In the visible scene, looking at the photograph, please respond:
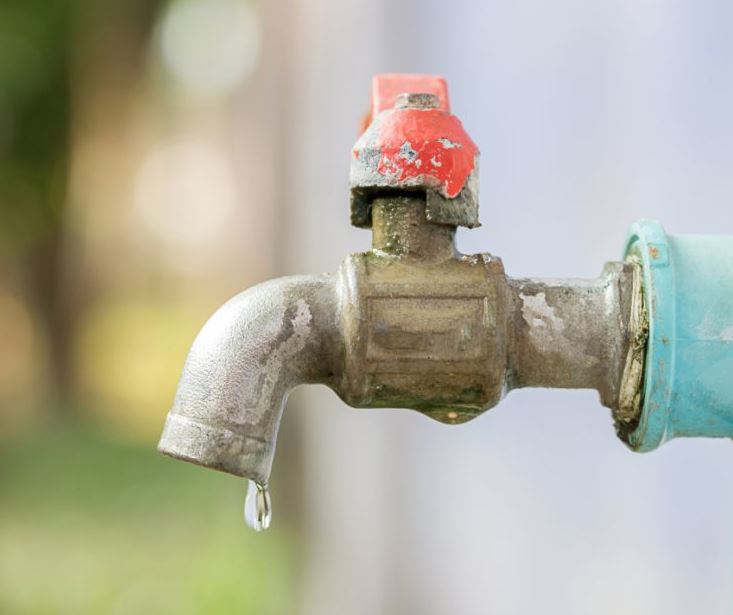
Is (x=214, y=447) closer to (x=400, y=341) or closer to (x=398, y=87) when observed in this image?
(x=400, y=341)

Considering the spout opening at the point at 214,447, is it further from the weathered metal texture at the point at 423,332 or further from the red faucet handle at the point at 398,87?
the red faucet handle at the point at 398,87

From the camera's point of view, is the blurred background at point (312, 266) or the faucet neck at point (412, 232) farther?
the blurred background at point (312, 266)

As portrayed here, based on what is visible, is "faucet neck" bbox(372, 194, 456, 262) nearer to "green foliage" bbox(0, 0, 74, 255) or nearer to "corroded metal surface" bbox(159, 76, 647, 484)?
"corroded metal surface" bbox(159, 76, 647, 484)

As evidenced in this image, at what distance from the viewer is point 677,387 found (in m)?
0.52

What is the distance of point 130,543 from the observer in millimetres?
2639

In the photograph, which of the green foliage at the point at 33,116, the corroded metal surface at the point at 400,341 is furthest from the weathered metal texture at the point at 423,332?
the green foliage at the point at 33,116

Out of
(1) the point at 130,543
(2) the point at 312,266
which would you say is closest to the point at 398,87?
(2) the point at 312,266

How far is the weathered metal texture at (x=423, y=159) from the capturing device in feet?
1.74

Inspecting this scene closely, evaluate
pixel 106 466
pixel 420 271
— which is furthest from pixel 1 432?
pixel 420 271

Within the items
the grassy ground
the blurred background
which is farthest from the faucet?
the grassy ground

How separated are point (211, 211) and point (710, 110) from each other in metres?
3.09

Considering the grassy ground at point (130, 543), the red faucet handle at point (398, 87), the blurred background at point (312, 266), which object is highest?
the red faucet handle at point (398, 87)

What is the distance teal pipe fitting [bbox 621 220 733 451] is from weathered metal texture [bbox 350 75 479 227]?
4.2 inches

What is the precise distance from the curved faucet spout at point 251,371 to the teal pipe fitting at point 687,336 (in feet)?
0.57
